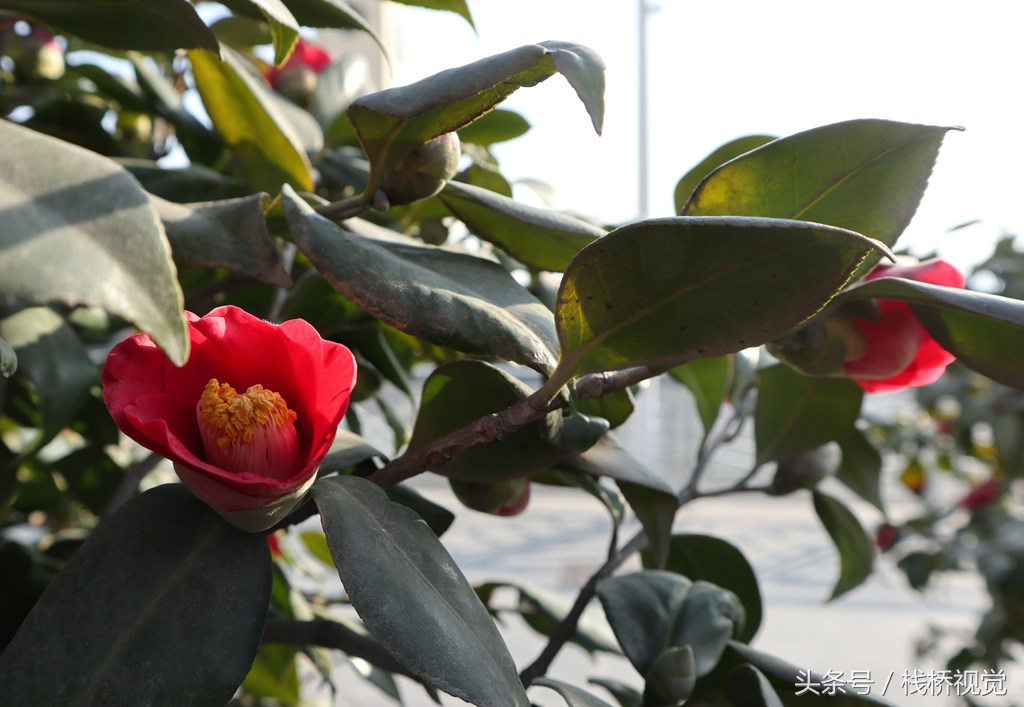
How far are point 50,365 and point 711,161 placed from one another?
296 mm

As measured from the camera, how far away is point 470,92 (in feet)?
0.81

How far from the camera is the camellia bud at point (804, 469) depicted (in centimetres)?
50

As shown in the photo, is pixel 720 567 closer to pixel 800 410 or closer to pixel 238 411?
pixel 800 410

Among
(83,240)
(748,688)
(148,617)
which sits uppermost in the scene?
(83,240)

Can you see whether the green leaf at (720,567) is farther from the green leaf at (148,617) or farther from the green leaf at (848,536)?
the green leaf at (148,617)

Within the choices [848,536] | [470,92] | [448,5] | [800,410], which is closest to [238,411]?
[470,92]

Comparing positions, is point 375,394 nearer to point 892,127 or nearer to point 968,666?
point 892,127

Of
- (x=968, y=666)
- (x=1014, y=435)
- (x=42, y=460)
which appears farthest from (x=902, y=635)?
(x=42, y=460)

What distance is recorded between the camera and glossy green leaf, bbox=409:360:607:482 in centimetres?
32

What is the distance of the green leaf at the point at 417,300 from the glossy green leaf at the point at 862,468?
0.36m

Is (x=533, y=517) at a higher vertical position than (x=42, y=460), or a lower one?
lower

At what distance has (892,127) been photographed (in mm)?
276

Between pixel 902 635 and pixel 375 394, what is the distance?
283cm

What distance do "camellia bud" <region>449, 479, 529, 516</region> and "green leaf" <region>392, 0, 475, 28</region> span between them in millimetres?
183
